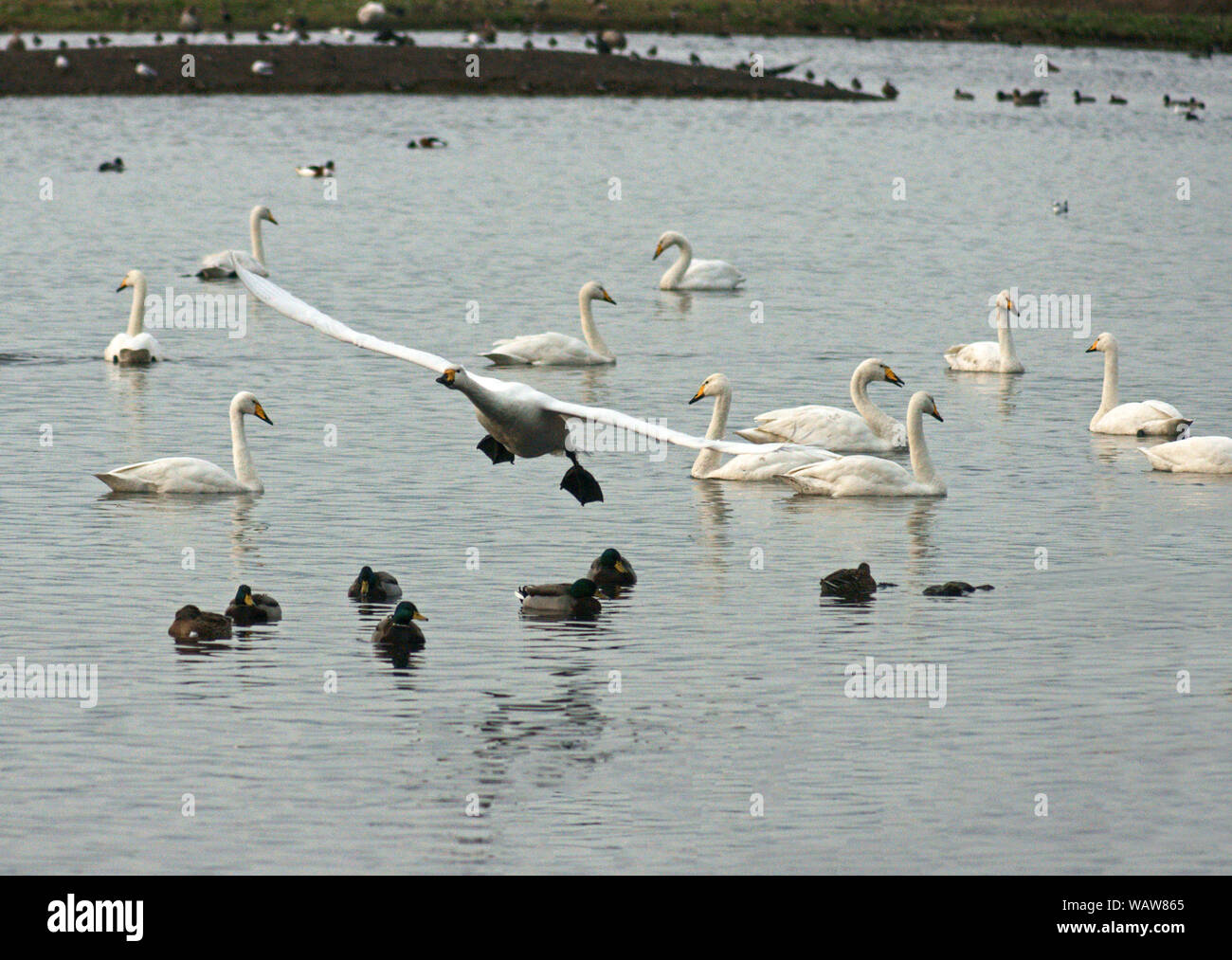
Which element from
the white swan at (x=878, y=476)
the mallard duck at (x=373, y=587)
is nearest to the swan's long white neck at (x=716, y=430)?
the white swan at (x=878, y=476)

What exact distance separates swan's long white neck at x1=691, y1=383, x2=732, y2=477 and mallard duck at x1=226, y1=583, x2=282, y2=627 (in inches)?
278

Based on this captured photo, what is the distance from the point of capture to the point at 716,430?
2422cm

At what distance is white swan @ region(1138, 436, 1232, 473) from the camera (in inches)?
948

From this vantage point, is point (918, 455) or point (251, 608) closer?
point (251, 608)

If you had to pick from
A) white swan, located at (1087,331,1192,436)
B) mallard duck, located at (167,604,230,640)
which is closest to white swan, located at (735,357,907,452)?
white swan, located at (1087,331,1192,436)

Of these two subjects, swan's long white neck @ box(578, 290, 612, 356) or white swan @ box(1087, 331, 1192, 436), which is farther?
swan's long white neck @ box(578, 290, 612, 356)

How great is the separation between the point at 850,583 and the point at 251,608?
479cm

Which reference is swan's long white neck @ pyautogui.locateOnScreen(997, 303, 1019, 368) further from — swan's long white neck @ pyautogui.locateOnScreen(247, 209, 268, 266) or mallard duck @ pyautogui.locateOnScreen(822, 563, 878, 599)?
swan's long white neck @ pyautogui.locateOnScreen(247, 209, 268, 266)

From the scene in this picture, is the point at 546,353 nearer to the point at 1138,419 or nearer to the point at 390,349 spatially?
the point at 1138,419

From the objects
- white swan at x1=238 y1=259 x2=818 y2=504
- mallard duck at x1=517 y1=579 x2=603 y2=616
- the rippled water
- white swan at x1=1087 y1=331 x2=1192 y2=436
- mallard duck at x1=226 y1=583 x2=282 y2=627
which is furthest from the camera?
white swan at x1=1087 y1=331 x2=1192 y2=436

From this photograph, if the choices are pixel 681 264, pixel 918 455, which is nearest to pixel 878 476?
pixel 918 455

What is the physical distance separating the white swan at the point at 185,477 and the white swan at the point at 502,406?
4814mm
